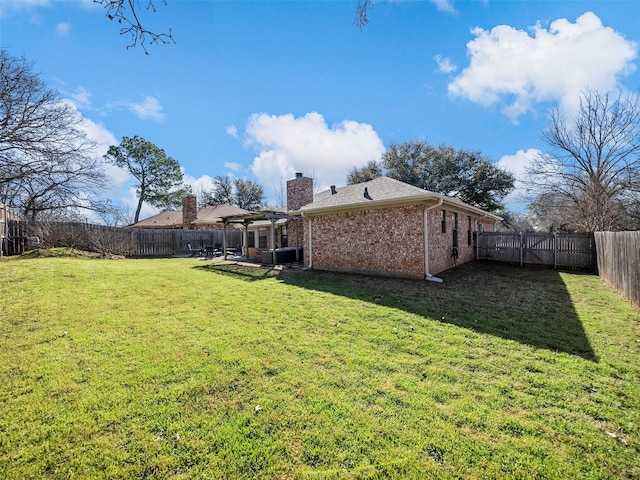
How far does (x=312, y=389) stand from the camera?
3.17m

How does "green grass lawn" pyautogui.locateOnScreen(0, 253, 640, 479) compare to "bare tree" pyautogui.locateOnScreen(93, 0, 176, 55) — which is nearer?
"green grass lawn" pyautogui.locateOnScreen(0, 253, 640, 479)

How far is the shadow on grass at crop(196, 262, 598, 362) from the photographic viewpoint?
16.6 feet

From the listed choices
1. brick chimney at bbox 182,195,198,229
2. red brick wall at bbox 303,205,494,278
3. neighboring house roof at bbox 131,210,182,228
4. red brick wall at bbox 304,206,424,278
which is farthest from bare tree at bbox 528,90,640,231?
neighboring house roof at bbox 131,210,182,228

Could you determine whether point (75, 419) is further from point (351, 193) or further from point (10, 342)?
point (351, 193)

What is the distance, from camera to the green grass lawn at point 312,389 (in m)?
2.23

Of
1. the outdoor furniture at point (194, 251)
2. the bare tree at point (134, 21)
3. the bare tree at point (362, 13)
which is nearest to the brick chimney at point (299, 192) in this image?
the outdoor furniture at point (194, 251)

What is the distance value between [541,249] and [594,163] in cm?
937

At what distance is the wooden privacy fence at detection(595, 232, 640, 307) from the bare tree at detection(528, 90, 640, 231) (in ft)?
30.4

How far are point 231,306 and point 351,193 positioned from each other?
24.2 feet

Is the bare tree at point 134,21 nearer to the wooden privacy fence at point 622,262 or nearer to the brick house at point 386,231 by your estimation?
the brick house at point 386,231

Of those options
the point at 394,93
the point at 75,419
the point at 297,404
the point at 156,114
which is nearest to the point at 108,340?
the point at 75,419

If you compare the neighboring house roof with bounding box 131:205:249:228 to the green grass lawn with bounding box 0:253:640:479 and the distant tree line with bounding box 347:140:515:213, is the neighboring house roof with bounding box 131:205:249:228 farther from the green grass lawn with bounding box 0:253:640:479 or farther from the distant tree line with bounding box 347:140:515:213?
the green grass lawn with bounding box 0:253:640:479

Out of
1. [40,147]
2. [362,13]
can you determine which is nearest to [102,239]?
[40,147]

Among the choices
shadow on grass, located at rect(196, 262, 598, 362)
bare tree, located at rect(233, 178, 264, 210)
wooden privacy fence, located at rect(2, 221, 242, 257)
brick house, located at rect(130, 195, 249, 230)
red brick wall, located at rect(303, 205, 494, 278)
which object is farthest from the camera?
bare tree, located at rect(233, 178, 264, 210)
